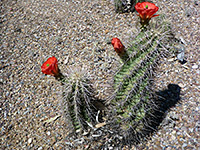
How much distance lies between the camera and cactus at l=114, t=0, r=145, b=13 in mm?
3896

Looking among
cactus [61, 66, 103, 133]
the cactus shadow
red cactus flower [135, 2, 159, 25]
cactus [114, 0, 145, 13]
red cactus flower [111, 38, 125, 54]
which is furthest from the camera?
cactus [114, 0, 145, 13]

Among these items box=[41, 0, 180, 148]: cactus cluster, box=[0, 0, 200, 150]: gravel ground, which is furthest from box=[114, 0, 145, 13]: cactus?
box=[41, 0, 180, 148]: cactus cluster

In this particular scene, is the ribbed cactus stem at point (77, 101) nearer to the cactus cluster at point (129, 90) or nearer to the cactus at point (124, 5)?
the cactus cluster at point (129, 90)

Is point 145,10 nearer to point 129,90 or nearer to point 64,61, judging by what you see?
point 129,90

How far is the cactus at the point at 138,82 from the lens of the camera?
217 cm

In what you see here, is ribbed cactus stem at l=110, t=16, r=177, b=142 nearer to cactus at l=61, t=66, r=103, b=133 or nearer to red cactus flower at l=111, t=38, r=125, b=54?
red cactus flower at l=111, t=38, r=125, b=54

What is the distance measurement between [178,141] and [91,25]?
2.51 meters

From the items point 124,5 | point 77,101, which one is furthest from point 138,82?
point 124,5

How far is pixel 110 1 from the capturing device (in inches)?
172

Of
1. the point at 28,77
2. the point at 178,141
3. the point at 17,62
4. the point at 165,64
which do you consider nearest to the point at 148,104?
the point at 178,141

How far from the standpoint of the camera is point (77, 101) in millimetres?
2340

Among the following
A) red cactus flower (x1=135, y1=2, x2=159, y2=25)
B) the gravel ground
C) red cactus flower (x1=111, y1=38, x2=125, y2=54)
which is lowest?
the gravel ground

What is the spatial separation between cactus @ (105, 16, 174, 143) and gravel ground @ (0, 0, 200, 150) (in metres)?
0.17

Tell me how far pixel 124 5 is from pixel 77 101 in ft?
7.83
